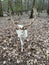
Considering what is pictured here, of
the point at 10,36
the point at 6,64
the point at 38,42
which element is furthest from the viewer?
the point at 10,36

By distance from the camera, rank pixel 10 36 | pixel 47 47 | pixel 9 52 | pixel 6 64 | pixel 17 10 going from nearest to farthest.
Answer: pixel 6 64 → pixel 9 52 → pixel 47 47 → pixel 10 36 → pixel 17 10

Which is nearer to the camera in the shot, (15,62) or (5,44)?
(15,62)

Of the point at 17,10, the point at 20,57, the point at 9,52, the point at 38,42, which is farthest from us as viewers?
the point at 17,10

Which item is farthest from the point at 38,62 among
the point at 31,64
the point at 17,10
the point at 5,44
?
the point at 17,10

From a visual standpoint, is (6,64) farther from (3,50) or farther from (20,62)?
(3,50)

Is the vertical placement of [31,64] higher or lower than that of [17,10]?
lower

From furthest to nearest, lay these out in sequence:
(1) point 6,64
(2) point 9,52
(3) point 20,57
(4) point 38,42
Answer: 1. (4) point 38,42
2. (2) point 9,52
3. (3) point 20,57
4. (1) point 6,64

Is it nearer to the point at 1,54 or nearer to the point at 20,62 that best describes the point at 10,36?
the point at 1,54

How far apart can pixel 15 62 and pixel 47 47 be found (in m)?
1.90

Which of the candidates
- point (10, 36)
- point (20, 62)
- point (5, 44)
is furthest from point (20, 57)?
point (10, 36)

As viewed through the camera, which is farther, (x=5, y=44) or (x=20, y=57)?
(x=5, y=44)

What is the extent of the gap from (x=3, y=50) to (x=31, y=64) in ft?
5.25

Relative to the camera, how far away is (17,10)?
19734mm

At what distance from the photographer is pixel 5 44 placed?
6.21 metres
